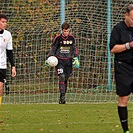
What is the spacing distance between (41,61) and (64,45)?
250 cm

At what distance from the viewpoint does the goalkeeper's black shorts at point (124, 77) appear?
7.72m

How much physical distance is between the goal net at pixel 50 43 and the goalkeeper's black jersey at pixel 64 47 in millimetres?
1643

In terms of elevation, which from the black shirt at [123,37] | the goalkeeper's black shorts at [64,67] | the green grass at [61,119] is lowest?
the green grass at [61,119]

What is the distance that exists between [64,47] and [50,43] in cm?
220

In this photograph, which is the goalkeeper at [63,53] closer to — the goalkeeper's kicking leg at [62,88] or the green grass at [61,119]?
the goalkeeper's kicking leg at [62,88]

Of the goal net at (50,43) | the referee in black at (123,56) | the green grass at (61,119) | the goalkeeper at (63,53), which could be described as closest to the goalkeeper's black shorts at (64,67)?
the goalkeeper at (63,53)

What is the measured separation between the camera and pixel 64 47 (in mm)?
13422

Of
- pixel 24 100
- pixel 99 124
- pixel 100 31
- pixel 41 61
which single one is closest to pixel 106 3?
pixel 100 31

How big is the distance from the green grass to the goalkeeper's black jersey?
1410 mm

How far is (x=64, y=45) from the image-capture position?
44.0 ft

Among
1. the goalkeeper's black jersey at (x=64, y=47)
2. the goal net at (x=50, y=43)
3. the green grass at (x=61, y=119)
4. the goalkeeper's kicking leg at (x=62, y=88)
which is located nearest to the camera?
the green grass at (x=61, y=119)

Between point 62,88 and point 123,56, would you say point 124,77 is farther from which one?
point 62,88

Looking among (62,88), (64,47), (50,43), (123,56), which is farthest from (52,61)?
(123,56)

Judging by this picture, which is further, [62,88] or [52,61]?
[62,88]
